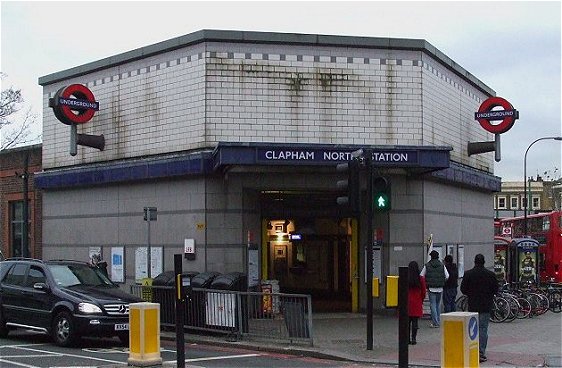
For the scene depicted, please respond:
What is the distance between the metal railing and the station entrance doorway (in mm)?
4128

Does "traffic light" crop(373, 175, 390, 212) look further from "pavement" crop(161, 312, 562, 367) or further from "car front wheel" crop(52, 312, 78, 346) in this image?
"car front wheel" crop(52, 312, 78, 346)

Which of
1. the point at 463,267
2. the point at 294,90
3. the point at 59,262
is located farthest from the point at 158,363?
the point at 463,267

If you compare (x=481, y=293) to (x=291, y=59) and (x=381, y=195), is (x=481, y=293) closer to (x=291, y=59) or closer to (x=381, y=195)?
(x=381, y=195)

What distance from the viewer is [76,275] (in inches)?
658

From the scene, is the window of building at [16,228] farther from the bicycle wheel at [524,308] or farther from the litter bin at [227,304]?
the bicycle wheel at [524,308]

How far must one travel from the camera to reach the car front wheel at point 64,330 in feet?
49.9

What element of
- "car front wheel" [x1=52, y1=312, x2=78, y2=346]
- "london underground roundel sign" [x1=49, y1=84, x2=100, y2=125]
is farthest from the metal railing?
"london underground roundel sign" [x1=49, y1=84, x2=100, y2=125]

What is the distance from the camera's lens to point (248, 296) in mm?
16078

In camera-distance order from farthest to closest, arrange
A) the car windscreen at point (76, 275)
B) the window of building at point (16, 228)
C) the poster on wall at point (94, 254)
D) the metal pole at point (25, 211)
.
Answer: the window of building at point (16, 228) < the metal pole at point (25, 211) < the poster on wall at point (94, 254) < the car windscreen at point (76, 275)

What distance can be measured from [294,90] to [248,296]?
6.19 metres

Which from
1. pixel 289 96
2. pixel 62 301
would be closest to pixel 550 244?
pixel 289 96

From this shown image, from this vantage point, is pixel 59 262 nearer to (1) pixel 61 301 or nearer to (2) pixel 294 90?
(1) pixel 61 301

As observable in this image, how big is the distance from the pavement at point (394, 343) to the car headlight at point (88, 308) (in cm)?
224

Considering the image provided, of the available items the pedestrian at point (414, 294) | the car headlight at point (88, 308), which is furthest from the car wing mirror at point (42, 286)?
the pedestrian at point (414, 294)
